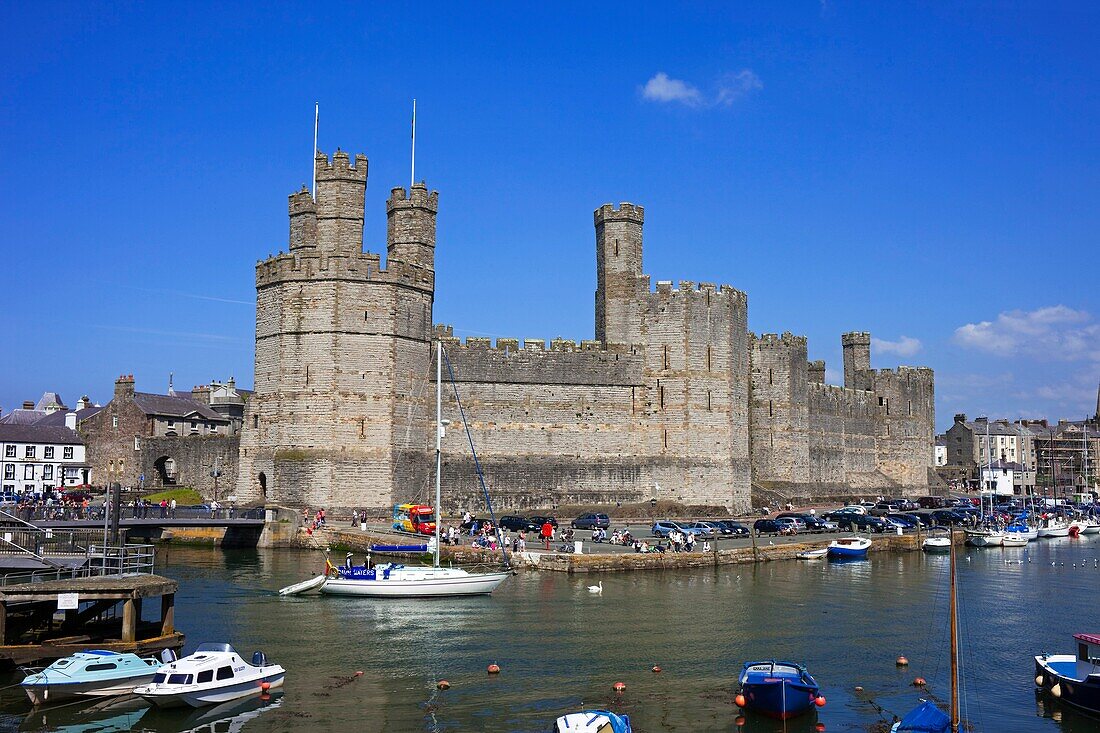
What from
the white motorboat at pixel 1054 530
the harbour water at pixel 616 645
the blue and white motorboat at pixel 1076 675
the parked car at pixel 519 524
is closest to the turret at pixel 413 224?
the parked car at pixel 519 524

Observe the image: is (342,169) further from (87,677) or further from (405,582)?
(87,677)

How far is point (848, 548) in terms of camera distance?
4969cm

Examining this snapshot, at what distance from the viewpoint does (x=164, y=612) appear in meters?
27.2

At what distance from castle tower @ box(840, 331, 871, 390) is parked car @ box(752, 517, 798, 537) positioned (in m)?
30.8

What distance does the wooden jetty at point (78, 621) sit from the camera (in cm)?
2497

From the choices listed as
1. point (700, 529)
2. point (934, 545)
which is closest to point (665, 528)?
point (700, 529)

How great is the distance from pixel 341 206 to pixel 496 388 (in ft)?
39.8

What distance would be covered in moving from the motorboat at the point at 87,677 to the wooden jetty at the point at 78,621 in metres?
1.63

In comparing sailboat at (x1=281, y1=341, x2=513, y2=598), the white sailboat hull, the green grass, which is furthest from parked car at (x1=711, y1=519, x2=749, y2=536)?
the green grass

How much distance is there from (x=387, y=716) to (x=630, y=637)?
371 inches

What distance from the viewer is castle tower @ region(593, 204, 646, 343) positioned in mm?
57625

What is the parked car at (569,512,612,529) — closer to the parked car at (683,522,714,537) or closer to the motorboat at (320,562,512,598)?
the parked car at (683,522,714,537)

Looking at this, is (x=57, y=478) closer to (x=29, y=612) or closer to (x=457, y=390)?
(x=457, y=390)

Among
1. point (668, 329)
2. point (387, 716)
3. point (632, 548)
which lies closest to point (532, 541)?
point (632, 548)
